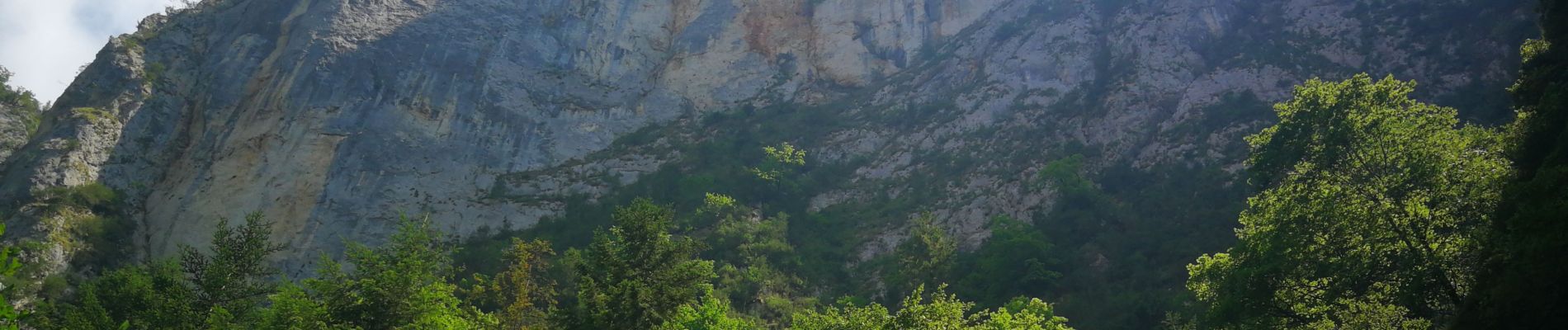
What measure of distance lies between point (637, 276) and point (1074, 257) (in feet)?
62.9

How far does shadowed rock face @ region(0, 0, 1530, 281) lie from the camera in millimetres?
39438

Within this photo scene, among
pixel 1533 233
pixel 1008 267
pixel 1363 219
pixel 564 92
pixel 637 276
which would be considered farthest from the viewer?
pixel 564 92

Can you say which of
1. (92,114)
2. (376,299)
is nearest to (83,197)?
(92,114)

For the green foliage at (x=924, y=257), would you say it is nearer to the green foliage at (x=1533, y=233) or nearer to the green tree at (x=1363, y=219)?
the green tree at (x=1363, y=219)

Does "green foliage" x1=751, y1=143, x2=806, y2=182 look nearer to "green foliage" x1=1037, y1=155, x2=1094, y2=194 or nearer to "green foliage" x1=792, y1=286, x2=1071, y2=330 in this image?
"green foliage" x1=1037, y1=155, x2=1094, y2=194

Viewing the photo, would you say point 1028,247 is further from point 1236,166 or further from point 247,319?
point 247,319

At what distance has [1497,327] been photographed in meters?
10.9

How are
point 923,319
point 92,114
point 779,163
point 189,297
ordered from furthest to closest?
1. point 779,163
2. point 92,114
3. point 189,297
4. point 923,319

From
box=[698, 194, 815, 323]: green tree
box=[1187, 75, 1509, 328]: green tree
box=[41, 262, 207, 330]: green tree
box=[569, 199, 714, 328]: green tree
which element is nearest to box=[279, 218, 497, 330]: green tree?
box=[41, 262, 207, 330]: green tree

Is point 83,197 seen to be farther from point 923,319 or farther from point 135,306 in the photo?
point 923,319

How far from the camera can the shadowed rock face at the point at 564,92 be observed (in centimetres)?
3944

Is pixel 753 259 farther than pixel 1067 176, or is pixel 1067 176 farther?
pixel 753 259

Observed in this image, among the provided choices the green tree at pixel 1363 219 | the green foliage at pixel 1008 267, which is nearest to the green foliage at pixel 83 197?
the green foliage at pixel 1008 267

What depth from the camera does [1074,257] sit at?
34.4 m
